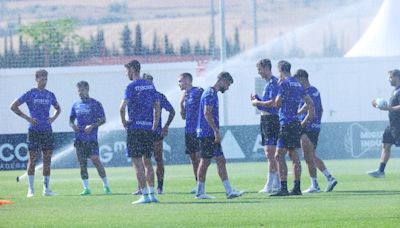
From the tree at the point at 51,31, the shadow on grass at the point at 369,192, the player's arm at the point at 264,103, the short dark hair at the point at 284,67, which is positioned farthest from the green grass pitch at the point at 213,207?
the tree at the point at 51,31

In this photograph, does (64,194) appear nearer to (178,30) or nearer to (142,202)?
(142,202)

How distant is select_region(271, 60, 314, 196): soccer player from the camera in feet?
66.2

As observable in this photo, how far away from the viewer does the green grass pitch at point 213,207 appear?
1564cm

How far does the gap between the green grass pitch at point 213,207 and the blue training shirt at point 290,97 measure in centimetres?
127

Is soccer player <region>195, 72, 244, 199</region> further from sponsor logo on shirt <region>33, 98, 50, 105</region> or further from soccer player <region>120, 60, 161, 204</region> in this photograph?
sponsor logo on shirt <region>33, 98, 50, 105</region>

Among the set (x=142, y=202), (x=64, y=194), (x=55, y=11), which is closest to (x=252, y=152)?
(x=64, y=194)

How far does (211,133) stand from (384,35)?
24.4 meters

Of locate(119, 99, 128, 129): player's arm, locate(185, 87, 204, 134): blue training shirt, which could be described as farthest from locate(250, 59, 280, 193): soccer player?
locate(119, 99, 128, 129): player's arm

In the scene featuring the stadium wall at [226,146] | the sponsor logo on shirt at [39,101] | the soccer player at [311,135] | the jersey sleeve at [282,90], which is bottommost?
the stadium wall at [226,146]

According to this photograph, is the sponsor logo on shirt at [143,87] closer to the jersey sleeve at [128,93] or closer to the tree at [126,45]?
the jersey sleeve at [128,93]

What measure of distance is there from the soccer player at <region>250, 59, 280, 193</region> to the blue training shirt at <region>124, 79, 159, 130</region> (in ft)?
6.89

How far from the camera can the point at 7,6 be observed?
60938 millimetres

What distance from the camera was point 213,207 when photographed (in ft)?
59.3

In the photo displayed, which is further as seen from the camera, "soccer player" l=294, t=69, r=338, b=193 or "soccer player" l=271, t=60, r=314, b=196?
"soccer player" l=294, t=69, r=338, b=193
